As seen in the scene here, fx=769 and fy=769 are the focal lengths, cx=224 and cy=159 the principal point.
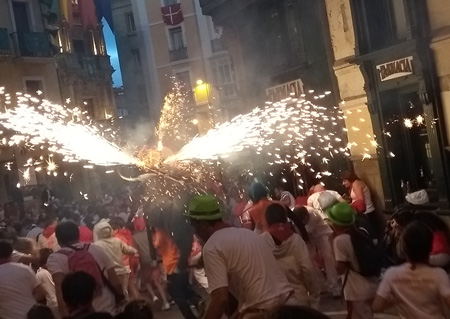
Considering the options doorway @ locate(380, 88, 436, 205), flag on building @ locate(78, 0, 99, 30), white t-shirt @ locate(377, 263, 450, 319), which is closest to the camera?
white t-shirt @ locate(377, 263, 450, 319)

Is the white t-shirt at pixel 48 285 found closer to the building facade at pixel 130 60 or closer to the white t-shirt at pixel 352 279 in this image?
the white t-shirt at pixel 352 279

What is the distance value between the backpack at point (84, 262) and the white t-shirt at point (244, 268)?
1.59 metres

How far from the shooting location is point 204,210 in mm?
5594

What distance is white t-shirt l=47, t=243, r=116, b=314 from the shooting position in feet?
21.6

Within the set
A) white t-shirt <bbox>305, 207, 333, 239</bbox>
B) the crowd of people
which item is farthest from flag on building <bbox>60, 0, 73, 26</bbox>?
white t-shirt <bbox>305, 207, 333, 239</bbox>

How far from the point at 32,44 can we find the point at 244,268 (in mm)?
27658

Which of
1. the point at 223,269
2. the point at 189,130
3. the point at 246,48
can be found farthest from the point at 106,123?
the point at 223,269

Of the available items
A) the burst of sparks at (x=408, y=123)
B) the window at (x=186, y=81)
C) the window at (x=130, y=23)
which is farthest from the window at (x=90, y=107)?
the burst of sparks at (x=408, y=123)

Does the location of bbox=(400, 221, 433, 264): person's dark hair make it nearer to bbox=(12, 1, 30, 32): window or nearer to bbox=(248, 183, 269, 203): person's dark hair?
bbox=(248, 183, 269, 203): person's dark hair

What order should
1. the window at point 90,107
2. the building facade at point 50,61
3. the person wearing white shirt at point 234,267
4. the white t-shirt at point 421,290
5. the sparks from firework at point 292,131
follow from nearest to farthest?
the white t-shirt at point 421,290
the person wearing white shirt at point 234,267
the sparks from firework at point 292,131
the building facade at point 50,61
the window at point 90,107

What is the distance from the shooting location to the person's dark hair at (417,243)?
500 centimetres

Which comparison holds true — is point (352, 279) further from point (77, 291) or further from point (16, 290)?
point (16, 290)

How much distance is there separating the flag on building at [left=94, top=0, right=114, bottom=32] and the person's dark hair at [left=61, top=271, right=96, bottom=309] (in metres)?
42.6

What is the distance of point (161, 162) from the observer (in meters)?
11.8
